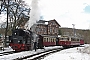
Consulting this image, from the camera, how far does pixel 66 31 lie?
117 m

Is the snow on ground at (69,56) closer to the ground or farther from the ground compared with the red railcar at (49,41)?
closer to the ground

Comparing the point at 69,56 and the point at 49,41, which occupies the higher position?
the point at 49,41

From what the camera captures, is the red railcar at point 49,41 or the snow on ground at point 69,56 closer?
the snow on ground at point 69,56

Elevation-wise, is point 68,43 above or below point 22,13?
below

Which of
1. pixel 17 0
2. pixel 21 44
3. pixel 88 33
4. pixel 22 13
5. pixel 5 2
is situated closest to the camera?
pixel 21 44

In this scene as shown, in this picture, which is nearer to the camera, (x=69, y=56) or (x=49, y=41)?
(x=69, y=56)

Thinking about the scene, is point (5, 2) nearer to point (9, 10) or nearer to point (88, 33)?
point (9, 10)

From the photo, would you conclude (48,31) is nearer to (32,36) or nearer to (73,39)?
(73,39)

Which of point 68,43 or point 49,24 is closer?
point 68,43

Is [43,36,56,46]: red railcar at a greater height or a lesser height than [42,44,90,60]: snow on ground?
greater

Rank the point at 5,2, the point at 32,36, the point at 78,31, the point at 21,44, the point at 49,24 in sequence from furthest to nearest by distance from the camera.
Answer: the point at 78,31 < the point at 49,24 < the point at 5,2 < the point at 32,36 < the point at 21,44

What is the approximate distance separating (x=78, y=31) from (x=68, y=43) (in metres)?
70.6

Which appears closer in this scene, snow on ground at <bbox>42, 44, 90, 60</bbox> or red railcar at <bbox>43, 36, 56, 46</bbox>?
snow on ground at <bbox>42, 44, 90, 60</bbox>

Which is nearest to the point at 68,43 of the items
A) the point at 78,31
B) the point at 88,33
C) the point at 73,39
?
the point at 73,39
